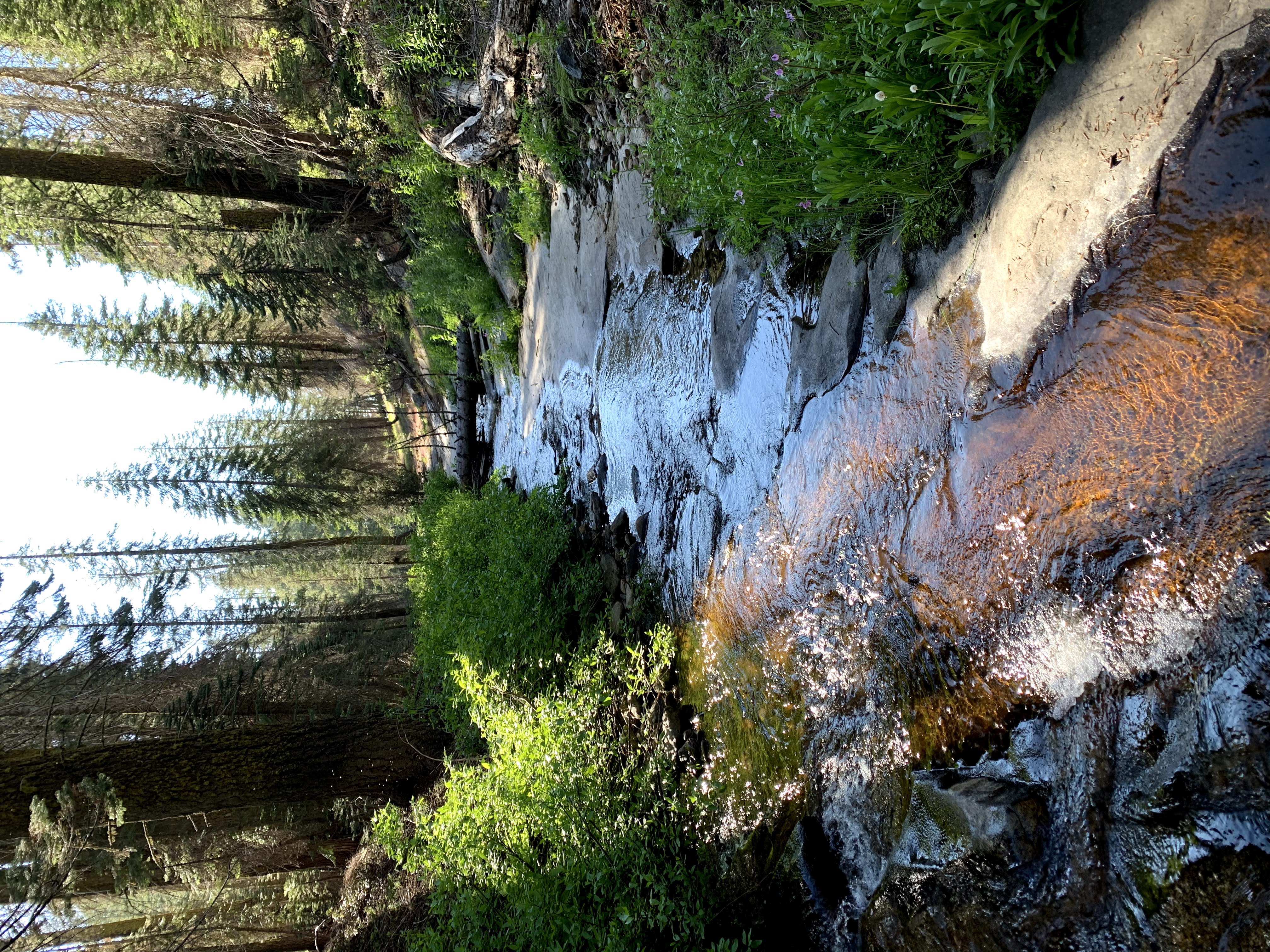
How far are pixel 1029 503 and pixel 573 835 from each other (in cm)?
301

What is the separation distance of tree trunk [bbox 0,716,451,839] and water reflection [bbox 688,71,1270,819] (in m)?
3.90

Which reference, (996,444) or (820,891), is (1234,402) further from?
(820,891)

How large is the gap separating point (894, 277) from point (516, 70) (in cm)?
500

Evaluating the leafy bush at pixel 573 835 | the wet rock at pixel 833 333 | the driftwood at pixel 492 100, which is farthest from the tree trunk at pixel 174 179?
the wet rock at pixel 833 333

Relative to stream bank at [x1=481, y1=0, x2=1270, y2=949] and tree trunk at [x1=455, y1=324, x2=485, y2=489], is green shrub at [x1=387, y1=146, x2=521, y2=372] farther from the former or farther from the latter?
stream bank at [x1=481, y1=0, x2=1270, y2=949]

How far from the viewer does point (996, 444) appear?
Answer: 9.11 ft

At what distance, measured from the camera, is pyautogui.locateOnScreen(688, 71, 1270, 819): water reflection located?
212cm

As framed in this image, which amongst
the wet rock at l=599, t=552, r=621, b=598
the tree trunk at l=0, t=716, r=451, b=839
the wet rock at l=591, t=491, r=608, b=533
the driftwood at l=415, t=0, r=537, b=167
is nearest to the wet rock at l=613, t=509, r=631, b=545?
the wet rock at l=599, t=552, r=621, b=598

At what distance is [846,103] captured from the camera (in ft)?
9.70

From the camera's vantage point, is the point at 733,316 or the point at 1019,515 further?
the point at 733,316

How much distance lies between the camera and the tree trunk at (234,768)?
524 cm

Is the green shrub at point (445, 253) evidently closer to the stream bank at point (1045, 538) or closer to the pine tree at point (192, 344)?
the pine tree at point (192, 344)

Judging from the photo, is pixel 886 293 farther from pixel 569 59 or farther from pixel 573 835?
pixel 569 59

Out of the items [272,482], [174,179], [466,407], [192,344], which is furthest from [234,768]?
[192,344]
